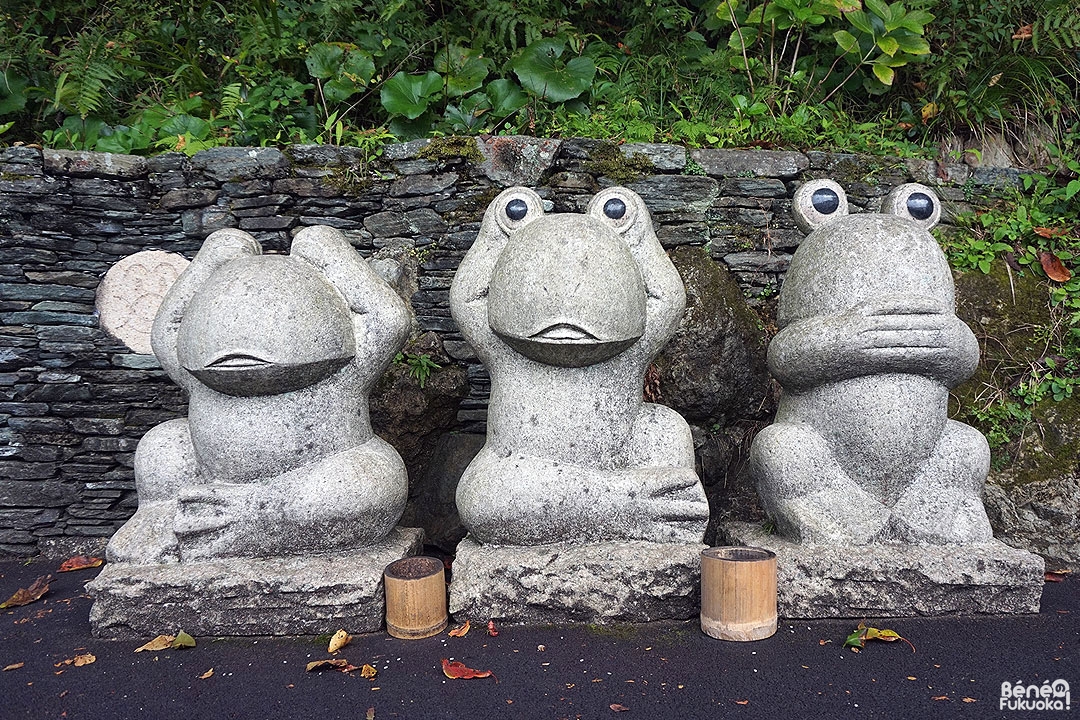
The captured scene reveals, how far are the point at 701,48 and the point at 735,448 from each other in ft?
9.64

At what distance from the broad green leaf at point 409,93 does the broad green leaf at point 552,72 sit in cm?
53

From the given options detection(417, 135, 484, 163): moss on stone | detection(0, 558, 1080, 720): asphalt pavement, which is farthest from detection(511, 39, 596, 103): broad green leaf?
detection(0, 558, 1080, 720): asphalt pavement

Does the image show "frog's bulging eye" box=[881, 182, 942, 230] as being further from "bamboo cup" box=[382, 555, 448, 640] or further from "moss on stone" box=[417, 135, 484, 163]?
"bamboo cup" box=[382, 555, 448, 640]

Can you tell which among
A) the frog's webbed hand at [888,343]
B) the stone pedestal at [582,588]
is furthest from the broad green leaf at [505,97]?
the stone pedestal at [582,588]

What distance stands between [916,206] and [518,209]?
159 centimetres

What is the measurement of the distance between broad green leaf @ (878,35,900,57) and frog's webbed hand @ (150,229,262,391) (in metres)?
3.78

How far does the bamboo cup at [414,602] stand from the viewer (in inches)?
107

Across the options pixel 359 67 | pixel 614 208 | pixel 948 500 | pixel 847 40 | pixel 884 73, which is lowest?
pixel 948 500

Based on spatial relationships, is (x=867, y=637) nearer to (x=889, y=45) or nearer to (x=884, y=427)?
(x=884, y=427)

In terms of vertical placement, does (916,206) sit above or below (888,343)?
above

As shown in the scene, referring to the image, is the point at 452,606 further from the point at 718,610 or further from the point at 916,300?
the point at 916,300

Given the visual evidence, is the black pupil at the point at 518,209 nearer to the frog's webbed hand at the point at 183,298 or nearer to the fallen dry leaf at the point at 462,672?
the frog's webbed hand at the point at 183,298

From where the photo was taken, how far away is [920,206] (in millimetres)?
3217

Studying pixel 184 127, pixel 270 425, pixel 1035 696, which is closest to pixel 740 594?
pixel 1035 696
